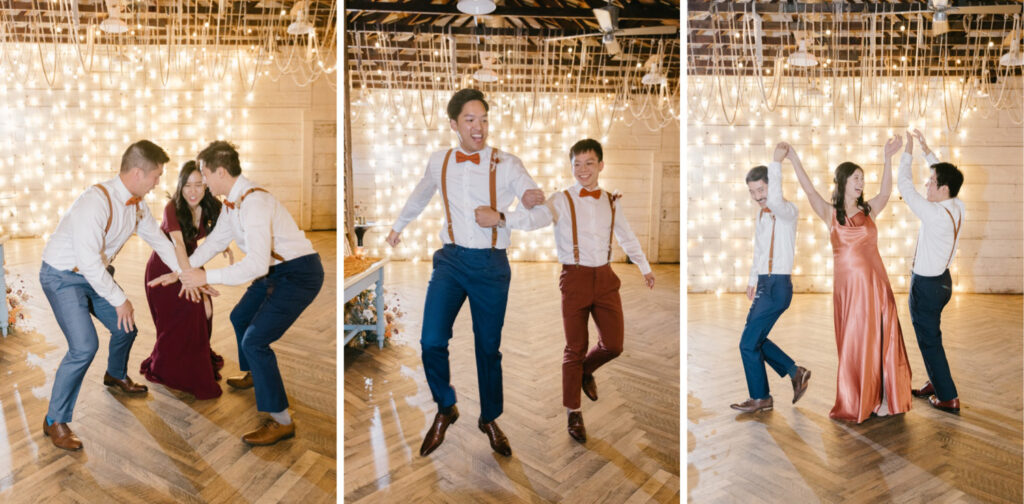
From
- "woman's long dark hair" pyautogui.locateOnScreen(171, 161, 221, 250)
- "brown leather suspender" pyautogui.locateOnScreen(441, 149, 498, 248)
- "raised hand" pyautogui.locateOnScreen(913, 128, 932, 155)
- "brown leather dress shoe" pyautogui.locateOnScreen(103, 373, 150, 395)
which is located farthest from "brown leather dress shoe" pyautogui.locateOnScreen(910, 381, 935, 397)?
"brown leather dress shoe" pyautogui.locateOnScreen(103, 373, 150, 395)

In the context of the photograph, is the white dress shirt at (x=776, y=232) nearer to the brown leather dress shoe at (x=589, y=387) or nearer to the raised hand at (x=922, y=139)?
the raised hand at (x=922, y=139)

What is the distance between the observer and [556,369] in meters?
3.97

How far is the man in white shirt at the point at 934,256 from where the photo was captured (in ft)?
11.5

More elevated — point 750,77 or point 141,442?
point 750,77

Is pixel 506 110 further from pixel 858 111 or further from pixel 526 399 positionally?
pixel 858 111

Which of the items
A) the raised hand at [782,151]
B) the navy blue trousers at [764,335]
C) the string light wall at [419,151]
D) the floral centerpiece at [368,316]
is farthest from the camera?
the floral centerpiece at [368,316]

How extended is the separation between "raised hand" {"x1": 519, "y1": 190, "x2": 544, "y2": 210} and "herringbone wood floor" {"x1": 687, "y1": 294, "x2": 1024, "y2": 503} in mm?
1646

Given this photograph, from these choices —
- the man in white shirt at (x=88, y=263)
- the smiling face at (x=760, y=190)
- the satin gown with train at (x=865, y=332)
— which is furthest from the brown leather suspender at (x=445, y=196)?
the satin gown with train at (x=865, y=332)

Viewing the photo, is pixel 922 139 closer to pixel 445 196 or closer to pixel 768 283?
pixel 768 283

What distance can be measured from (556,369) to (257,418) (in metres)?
1.82

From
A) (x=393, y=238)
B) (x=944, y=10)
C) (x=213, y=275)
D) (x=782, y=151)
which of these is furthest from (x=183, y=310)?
(x=944, y=10)

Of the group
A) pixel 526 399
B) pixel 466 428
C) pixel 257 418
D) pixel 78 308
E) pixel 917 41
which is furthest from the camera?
pixel 917 41

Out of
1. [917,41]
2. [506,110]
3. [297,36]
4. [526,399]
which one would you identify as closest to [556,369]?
[526,399]

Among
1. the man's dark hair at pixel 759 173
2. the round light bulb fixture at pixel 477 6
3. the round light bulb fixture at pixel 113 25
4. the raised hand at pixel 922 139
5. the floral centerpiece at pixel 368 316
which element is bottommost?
the floral centerpiece at pixel 368 316
